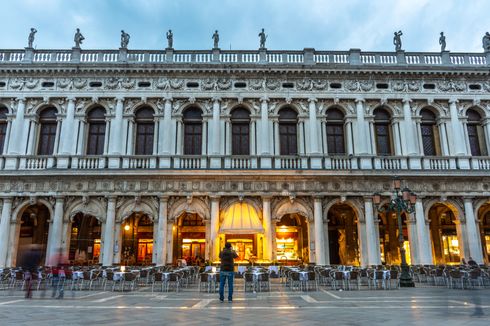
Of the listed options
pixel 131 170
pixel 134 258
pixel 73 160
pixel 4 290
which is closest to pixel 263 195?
pixel 131 170

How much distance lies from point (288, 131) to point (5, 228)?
53.0 ft

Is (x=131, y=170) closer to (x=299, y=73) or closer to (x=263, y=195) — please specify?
(x=263, y=195)

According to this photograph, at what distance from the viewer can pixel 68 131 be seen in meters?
21.0

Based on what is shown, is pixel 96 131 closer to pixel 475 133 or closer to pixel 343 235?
pixel 343 235

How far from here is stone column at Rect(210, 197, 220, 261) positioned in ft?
63.1

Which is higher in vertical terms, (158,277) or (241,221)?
(241,221)

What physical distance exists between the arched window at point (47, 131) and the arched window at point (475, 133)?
24.3 m

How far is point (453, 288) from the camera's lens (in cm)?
1395

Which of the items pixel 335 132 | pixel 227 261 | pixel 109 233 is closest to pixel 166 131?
pixel 109 233

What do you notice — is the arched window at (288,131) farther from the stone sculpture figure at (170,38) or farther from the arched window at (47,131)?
the arched window at (47,131)

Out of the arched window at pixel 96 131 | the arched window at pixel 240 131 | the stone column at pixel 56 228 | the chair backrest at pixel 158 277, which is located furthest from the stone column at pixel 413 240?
the stone column at pixel 56 228

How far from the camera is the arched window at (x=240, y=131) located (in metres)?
21.8

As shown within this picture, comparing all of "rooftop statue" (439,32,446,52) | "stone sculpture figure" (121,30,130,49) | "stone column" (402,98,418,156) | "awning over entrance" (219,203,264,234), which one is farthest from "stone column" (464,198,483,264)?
"stone sculpture figure" (121,30,130,49)

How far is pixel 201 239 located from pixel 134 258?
4.03m
